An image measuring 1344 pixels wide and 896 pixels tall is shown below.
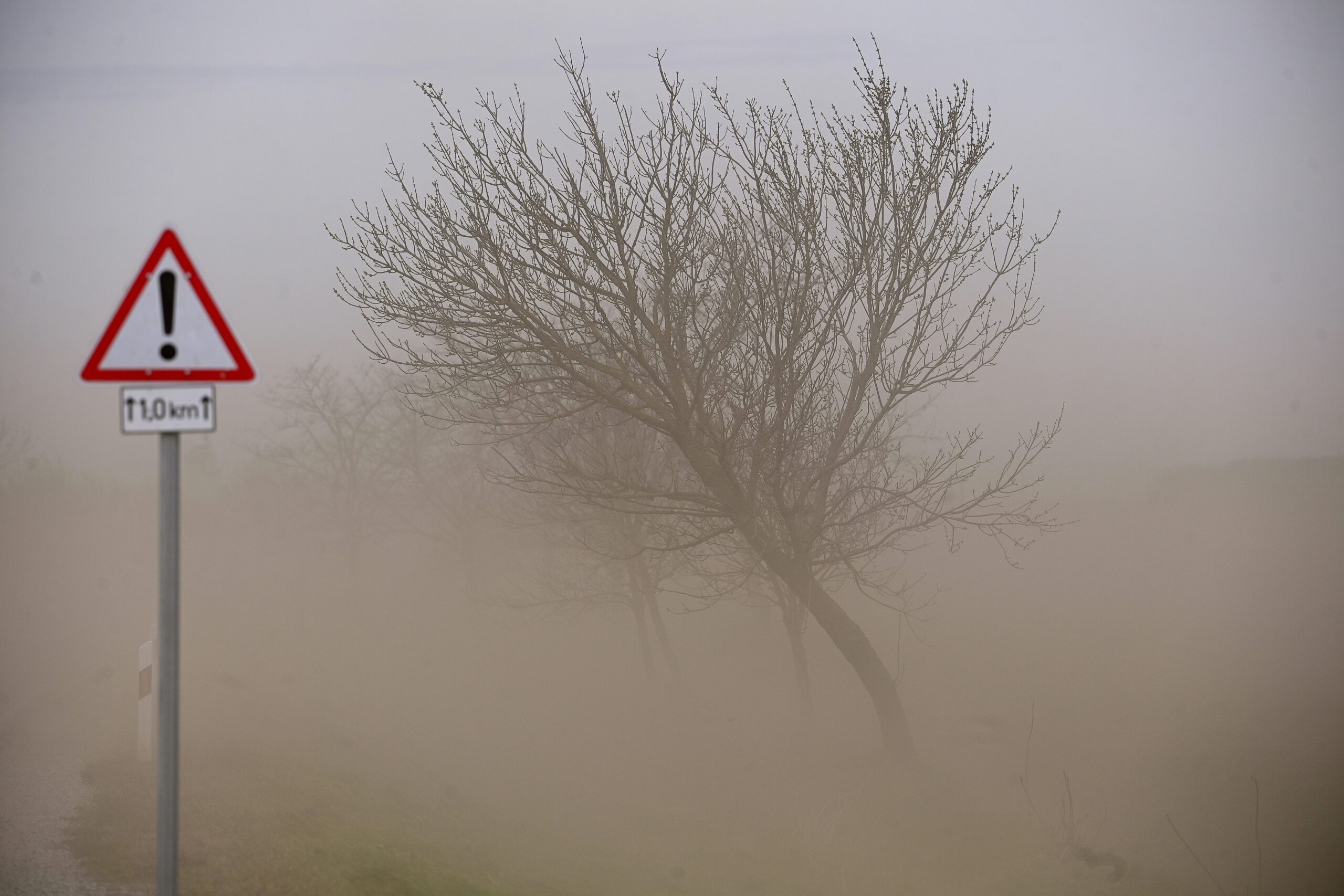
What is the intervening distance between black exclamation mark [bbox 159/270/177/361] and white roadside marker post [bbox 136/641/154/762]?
446 centimetres

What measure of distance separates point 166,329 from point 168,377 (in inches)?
7.0

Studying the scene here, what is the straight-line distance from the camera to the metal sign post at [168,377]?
2883 millimetres

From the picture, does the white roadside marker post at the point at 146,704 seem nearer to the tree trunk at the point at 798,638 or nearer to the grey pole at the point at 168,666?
the grey pole at the point at 168,666

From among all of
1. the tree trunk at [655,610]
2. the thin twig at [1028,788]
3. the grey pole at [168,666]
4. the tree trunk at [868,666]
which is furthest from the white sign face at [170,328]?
the tree trunk at [655,610]

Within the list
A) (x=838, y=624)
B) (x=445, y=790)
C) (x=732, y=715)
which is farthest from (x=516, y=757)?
(x=838, y=624)

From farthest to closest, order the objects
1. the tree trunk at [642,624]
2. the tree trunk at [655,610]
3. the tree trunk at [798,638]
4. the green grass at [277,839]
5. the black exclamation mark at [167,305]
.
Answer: the tree trunk at [642,624], the tree trunk at [655,610], the tree trunk at [798,638], the green grass at [277,839], the black exclamation mark at [167,305]

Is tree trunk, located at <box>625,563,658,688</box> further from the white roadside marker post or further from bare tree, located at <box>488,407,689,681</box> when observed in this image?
the white roadside marker post

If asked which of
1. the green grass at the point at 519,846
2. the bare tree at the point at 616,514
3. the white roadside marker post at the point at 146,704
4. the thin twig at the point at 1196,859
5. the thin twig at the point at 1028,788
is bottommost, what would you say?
the thin twig at the point at 1196,859

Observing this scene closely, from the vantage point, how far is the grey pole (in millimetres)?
2844

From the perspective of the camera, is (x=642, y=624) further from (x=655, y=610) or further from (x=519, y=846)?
(x=519, y=846)

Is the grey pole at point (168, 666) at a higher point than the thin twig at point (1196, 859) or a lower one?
higher

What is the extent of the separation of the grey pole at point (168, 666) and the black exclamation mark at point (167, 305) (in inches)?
11.5

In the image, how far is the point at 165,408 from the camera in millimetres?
2912

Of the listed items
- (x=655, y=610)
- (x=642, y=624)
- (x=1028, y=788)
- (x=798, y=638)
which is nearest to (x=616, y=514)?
(x=655, y=610)
